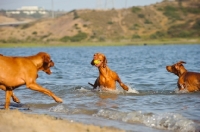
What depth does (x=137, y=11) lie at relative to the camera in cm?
9344

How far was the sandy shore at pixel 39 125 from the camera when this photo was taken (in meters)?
6.96

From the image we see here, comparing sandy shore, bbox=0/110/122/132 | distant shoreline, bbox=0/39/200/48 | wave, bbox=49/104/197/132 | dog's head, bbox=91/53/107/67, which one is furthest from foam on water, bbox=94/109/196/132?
distant shoreline, bbox=0/39/200/48

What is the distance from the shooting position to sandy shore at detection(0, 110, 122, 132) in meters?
6.96

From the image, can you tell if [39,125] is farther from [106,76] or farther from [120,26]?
[120,26]

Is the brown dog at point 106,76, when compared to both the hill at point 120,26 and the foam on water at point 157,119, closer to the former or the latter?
the foam on water at point 157,119

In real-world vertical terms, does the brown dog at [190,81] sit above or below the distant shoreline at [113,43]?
above

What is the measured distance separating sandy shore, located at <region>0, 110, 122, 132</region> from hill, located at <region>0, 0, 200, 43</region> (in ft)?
228

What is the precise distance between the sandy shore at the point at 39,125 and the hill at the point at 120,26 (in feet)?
228

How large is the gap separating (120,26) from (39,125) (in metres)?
80.1

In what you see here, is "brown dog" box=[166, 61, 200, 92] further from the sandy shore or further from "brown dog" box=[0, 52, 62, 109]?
the sandy shore

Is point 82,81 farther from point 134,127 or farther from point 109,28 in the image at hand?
point 109,28

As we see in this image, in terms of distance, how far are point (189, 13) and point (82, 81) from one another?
75.7 meters

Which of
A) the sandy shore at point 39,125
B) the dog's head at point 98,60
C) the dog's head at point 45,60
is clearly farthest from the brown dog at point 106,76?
the sandy shore at point 39,125

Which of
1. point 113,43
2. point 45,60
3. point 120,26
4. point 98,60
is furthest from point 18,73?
point 120,26
